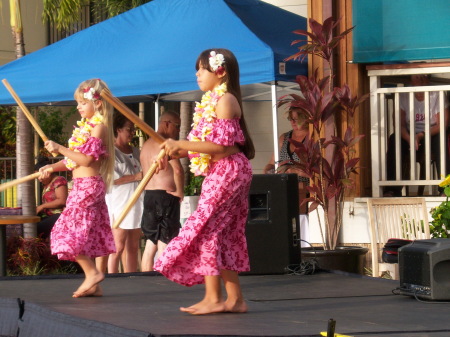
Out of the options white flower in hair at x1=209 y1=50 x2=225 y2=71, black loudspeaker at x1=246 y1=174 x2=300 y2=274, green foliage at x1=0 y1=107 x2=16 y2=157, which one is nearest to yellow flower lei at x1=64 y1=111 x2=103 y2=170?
white flower in hair at x1=209 y1=50 x2=225 y2=71

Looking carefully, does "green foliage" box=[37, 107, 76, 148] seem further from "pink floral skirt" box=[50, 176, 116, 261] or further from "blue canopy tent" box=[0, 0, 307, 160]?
"pink floral skirt" box=[50, 176, 116, 261]

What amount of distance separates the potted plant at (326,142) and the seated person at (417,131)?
0.51 meters

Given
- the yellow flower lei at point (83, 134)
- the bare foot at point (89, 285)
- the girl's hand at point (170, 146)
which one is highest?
the yellow flower lei at point (83, 134)

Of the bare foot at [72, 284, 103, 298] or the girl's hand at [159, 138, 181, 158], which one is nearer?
the girl's hand at [159, 138, 181, 158]

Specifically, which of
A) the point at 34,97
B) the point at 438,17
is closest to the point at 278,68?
the point at 438,17

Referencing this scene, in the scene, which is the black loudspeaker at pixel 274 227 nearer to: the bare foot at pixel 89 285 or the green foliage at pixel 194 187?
the bare foot at pixel 89 285

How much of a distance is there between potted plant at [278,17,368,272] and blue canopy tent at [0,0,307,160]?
1.03ft

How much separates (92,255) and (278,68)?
282 cm

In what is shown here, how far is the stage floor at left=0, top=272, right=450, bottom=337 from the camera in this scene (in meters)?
4.99

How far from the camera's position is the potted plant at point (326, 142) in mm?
8477

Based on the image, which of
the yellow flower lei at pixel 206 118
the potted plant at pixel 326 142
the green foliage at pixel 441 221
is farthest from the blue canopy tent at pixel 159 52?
the yellow flower lei at pixel 206 118

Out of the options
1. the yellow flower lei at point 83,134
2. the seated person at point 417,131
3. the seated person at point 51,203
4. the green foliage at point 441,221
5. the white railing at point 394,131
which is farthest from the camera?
the seated person at point 51,203

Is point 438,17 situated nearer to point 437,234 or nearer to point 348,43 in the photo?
point 348,43

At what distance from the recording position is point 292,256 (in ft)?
26.2
